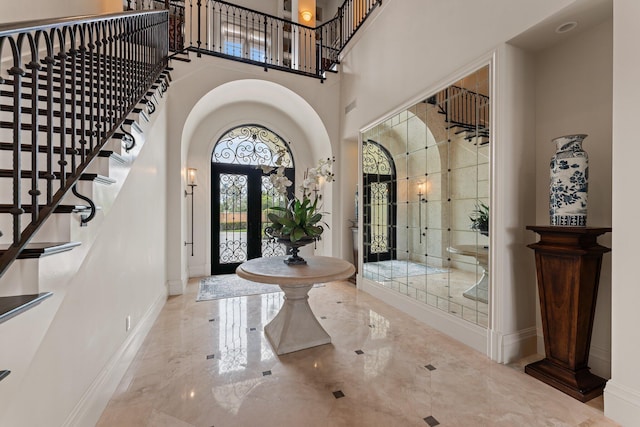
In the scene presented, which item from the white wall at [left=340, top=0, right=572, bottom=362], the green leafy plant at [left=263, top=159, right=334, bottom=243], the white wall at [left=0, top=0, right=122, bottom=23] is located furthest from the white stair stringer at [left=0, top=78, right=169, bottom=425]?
the white wall at [left=340, top=0, right=572, bottom=362]

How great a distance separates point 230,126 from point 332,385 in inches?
199

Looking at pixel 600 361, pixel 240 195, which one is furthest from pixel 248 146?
pixel 600 361

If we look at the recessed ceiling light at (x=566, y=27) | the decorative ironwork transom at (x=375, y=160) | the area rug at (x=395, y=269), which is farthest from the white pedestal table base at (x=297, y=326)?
the recessed ceiling light at (x=566, y=27)

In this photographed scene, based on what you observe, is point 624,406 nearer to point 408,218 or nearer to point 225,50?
point 408,218

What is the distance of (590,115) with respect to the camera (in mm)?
2256

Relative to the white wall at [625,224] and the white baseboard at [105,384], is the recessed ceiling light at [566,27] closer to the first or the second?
the white wall at [625,224]

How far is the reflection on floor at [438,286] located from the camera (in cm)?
276

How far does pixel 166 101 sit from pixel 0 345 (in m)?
3.96

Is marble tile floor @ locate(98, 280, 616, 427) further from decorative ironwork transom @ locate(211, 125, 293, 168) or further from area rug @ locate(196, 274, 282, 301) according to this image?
decorative ironwork transom @ locate(211, 125, 293, 168)

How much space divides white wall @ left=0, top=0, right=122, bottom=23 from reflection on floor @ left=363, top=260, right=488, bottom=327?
441 cm

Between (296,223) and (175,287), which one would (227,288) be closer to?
(175,287)

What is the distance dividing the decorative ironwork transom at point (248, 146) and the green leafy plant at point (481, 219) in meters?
3.83

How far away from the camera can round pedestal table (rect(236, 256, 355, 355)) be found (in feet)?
7.99

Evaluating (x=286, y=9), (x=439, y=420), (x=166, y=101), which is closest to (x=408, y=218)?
(x=439, y=420)
